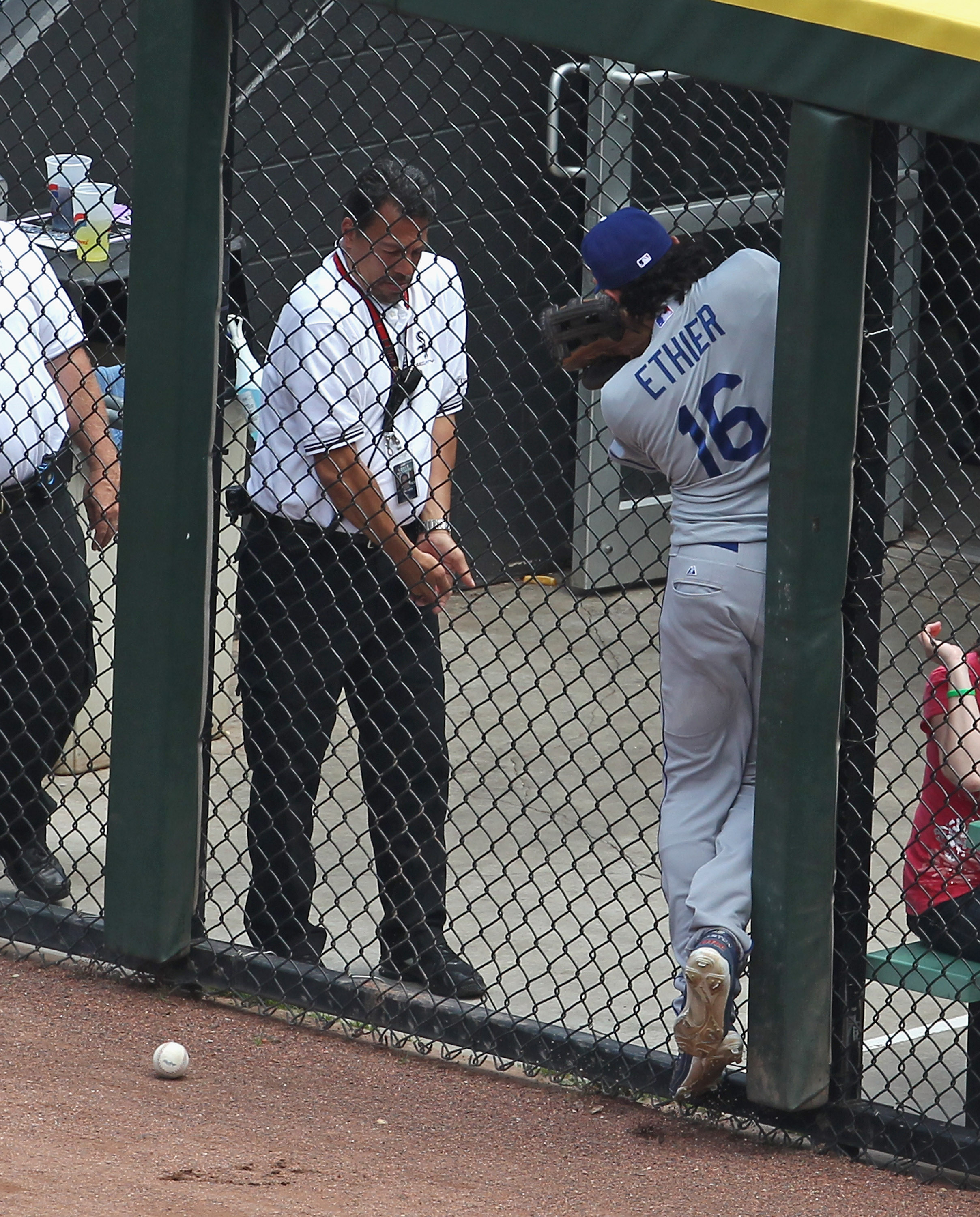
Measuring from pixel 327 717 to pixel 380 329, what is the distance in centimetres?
95

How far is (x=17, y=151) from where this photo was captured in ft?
23.2

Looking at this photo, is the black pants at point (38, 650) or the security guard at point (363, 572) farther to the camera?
the black pants at point (38, 650)

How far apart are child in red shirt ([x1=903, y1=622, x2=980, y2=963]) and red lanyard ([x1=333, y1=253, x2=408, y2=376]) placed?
146 centimetres

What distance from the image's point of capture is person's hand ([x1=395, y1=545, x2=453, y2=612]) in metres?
4.70

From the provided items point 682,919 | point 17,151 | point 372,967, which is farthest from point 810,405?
point 17,151

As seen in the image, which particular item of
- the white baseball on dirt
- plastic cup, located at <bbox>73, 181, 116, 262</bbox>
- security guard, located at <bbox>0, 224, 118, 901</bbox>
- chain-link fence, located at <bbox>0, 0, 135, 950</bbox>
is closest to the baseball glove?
chain-link fence, located at <bbox>0, 0, 135, 950</bbox>

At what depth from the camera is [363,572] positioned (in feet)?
15.6

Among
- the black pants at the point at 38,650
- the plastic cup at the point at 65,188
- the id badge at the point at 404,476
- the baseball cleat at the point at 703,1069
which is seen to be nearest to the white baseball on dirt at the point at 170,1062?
the baseball cleat at the point at 703,1069

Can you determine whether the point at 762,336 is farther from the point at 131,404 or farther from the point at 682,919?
the point at 131,404

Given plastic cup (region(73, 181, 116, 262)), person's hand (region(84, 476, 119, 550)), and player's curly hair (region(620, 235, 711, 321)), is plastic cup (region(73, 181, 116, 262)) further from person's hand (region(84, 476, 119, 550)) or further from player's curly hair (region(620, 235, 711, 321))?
player's curly hair (region(620, 235, 711, 321))

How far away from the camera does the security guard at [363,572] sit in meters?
4.64

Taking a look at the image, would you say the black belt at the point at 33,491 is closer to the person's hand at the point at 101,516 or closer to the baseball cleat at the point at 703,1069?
the person's hand at the point at 101,516

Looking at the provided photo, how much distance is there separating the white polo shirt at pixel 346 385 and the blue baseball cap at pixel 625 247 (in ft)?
2.32

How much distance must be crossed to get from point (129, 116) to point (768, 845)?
4.62 m
